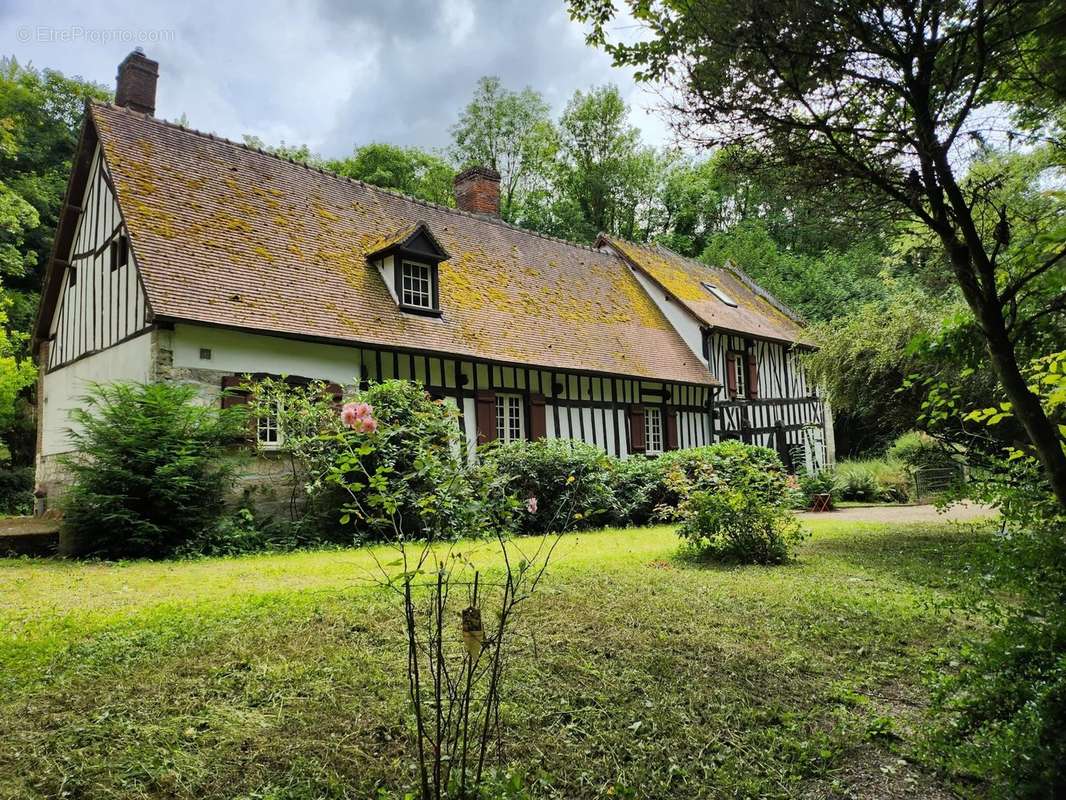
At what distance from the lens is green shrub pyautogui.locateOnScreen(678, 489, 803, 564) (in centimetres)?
718

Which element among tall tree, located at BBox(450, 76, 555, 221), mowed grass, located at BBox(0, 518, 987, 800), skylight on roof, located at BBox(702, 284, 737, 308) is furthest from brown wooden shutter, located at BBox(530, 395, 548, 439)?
tall tree, located at BBox(450, 76, 555, 221)

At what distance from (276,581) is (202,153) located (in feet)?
33.3

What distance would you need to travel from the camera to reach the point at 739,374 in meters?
19.7

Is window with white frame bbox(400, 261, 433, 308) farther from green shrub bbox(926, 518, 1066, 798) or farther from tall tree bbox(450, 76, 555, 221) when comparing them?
tall tree bbox(450, 76, 555, 221)

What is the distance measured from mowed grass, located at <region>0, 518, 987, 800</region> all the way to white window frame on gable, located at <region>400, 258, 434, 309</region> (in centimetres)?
797

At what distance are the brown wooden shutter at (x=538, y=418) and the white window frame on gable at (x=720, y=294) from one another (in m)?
9.77

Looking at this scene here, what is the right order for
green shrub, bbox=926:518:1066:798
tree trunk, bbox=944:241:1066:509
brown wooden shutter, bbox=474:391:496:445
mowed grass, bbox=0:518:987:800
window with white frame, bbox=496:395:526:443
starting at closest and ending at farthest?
green shrub, bbox=926:518:1066:798
mowed grass, bbox=0:518:987:800
tree trunk, bbox=944:241:1066:509
brown wooden shutter, bbox=474:391:496:445
window with white frame, bbox=496:395:526:443

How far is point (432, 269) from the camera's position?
1318cm

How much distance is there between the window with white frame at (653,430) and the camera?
1647 centimetres

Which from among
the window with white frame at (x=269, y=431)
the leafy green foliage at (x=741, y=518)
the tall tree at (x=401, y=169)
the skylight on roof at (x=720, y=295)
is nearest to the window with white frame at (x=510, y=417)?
the window with white frame at (x=269, y=431)

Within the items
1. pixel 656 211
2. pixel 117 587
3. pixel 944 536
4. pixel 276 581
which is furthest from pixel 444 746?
pixel 656 211

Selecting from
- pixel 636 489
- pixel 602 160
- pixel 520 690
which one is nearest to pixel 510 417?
pixel 636 489

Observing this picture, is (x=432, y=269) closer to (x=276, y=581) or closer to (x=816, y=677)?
(x=276, y=581)

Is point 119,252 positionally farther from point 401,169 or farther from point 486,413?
point 401,169
